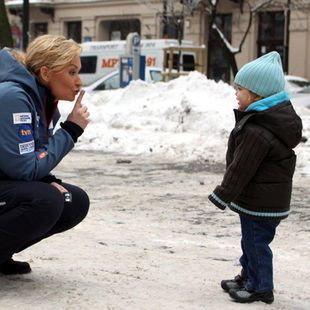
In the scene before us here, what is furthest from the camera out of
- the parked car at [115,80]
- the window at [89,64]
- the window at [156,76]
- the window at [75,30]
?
the window at [75,30]

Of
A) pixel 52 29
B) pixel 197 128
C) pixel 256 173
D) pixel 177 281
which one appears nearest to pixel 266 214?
pixel 256 173

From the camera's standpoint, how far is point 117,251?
15.3 ft

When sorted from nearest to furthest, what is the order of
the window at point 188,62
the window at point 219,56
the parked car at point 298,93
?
the parked car at point 298,93 < the window at point 188,62 < the window at point 219,56

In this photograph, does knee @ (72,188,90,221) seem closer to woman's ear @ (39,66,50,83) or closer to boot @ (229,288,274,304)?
woman's ear @ (39,66,50,83)

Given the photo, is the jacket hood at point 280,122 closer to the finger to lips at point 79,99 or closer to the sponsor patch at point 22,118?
the finger to lips at point 79,99

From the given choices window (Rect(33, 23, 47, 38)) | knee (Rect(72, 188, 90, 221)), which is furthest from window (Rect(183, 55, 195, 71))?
knee (Rect(72, 188, 90, 221))

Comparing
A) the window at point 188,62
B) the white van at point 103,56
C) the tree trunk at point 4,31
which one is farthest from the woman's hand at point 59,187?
the white van at point 103,56

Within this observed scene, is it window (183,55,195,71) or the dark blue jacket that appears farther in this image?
window (183,55,195,71)

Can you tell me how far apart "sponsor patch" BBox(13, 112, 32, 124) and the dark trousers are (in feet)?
3.85

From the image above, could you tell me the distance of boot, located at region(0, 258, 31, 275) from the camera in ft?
12.7

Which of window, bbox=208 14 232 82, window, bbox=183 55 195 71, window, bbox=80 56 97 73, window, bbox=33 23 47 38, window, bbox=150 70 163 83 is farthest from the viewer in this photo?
window, bbox=33 23 47 38

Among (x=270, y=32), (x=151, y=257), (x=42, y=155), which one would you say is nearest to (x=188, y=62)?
(x=270, y=32)

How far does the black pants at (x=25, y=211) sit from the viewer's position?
134 inches

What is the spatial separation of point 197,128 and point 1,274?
845 centimetres
